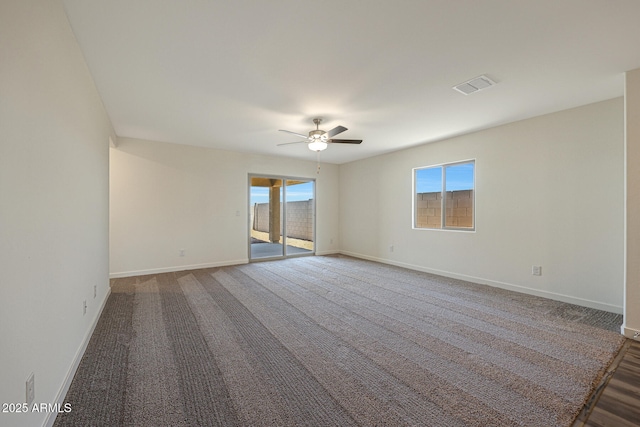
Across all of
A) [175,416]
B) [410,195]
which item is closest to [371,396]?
[175,416]

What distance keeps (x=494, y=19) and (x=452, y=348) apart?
2.60 meters

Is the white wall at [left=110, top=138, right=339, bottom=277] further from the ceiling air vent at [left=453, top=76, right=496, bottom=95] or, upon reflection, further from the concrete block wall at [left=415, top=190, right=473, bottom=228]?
the ceiling air vent at [left=453, top=76, right=496, bottom=95]

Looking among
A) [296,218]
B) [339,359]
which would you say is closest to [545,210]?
[339,359]

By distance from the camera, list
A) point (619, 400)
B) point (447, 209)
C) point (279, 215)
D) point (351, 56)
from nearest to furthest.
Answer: point (619, 400) < point (351, 56) < point (447, 209) < point (279, 215)

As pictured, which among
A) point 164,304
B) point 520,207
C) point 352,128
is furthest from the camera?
point 352,128

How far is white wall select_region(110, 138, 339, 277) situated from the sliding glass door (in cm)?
28

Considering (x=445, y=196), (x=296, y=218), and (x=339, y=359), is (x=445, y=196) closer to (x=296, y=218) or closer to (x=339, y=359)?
(x=339, y=359)

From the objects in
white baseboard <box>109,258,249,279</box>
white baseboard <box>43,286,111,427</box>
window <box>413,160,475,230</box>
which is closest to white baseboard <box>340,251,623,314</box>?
window <box>413,160,475,230</box>

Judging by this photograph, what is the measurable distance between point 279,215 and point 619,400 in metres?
6.05

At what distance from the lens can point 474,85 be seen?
2797mm

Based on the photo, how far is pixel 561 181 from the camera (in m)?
3.55

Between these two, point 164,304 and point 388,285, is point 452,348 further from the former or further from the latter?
point 164,304

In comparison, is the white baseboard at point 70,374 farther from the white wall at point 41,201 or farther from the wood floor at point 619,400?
the wood floor at point 619,400

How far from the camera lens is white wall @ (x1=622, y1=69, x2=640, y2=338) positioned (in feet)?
8.32
